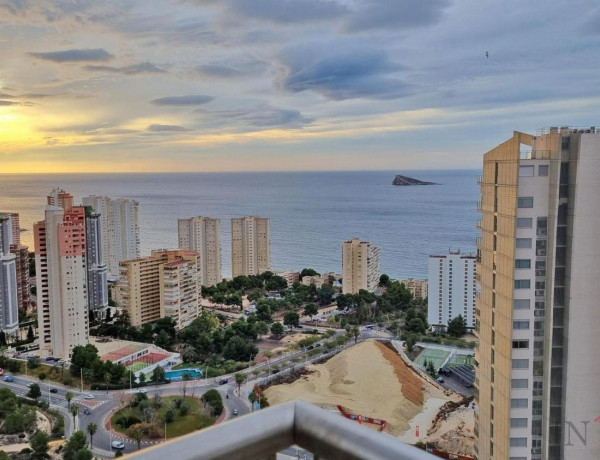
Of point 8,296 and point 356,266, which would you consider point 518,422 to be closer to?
point 8,296

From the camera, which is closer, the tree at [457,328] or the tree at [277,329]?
the tree at [277,329]

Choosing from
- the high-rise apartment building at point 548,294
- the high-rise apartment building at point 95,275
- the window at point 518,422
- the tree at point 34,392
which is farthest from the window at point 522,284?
the high-rise apartment building at point 95,275

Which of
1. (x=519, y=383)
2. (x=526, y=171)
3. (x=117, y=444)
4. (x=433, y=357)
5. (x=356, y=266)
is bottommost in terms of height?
(x=433, y=357)

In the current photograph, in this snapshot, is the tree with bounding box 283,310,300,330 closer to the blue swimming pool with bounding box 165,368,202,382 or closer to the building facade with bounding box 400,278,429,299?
the blue swimming pool with bounding box 165,368,202,382

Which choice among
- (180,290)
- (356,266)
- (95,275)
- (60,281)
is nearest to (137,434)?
(60,281)

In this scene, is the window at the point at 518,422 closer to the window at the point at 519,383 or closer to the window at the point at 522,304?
the window at the point at 519,383
